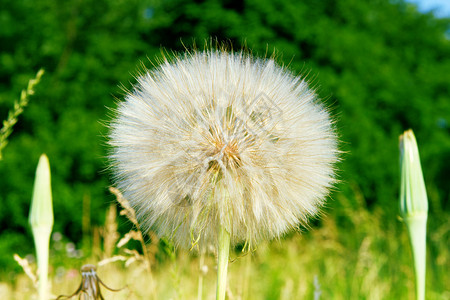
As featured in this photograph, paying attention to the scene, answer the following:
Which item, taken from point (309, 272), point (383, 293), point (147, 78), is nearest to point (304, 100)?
point (147, 78)

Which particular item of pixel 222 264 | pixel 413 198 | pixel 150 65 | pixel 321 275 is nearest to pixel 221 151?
pixel 222 264

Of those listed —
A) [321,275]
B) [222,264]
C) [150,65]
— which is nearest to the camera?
[222,264]

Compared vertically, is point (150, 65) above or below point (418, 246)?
above

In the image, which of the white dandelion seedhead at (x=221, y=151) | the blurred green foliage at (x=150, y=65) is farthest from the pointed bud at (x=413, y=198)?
the blurred green foliage at (x=150, y=65)

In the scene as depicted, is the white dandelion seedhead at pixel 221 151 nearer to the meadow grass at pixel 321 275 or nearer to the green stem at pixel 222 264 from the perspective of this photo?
the green stem at pixel 222 264

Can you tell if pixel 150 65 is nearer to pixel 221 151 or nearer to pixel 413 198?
pixel 221 151

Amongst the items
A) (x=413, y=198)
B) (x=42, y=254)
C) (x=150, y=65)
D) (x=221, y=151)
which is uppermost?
(x=150, y=65)

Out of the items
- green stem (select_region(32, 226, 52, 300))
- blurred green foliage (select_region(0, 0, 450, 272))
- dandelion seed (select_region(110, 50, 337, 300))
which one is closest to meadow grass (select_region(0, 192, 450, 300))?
dandelion seed (select_region(110, 50, 337, 300))
